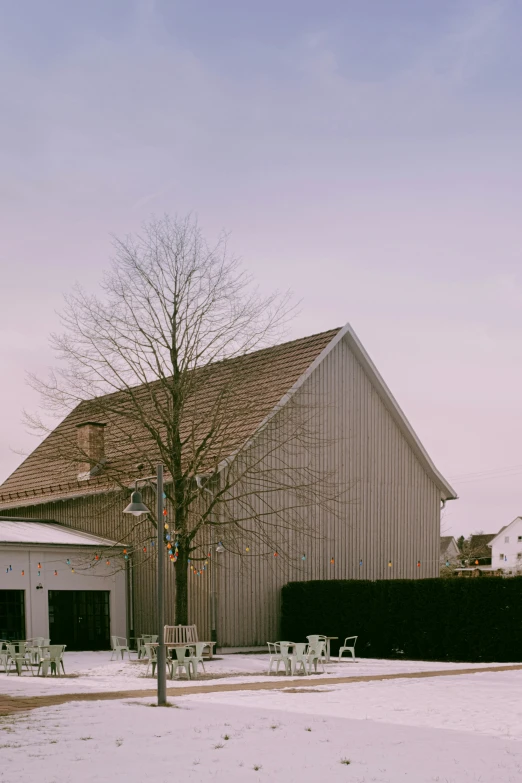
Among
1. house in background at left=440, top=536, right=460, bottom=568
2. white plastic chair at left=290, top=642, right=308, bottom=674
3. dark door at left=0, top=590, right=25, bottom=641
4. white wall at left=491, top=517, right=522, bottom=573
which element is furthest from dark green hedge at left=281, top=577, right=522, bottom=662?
house in background at left=440, top=536, right=460, bottom=568

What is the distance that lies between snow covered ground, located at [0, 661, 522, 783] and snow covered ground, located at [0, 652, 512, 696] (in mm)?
2746

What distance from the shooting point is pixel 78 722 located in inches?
505

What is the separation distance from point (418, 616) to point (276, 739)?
13323 millimetres

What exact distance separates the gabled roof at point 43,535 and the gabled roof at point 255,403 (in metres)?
1.21

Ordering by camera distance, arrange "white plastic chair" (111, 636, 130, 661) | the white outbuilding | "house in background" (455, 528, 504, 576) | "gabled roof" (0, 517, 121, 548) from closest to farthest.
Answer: "white plastic chair" (111, 636, 130, 661), the white outbuilding, "gabled roof" (0, 517, 121, 548), "house in background" (455, 528, 504, 576)

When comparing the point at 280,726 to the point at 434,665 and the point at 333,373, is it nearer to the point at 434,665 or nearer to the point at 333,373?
the point at 434,665

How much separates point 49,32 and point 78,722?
857 centimetres

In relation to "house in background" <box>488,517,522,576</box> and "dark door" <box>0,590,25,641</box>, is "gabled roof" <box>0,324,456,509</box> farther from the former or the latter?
"house in background" <box>488,517,522,576</box>

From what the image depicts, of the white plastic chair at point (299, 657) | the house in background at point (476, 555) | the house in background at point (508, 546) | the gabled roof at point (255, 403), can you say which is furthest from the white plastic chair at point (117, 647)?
the house in background at point (508, 546)

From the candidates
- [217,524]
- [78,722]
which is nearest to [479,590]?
[217,524]

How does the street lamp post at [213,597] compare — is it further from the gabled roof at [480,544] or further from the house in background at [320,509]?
the gabled roof at [480,544]

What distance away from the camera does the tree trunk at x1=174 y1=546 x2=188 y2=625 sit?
75.2 feet

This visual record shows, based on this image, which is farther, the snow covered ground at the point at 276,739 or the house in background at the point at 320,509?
the house in background at the point at 320,509

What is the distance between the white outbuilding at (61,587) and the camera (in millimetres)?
26906
